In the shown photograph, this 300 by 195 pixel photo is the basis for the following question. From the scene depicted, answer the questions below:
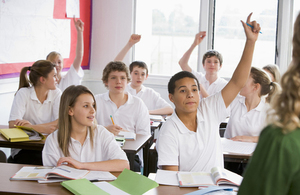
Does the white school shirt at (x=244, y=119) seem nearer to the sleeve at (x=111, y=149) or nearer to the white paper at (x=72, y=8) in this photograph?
the sleeve at (x=111, y=149)

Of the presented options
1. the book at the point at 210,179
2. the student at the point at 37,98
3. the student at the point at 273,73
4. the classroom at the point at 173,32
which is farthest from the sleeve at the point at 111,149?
the classroom at the point at 173,32

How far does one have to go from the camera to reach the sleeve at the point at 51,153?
199 cm

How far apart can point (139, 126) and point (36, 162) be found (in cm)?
100

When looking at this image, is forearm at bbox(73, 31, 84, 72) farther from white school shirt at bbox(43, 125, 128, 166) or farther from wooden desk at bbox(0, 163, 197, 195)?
wooden desk at bbox(0, 163, 197, 195)

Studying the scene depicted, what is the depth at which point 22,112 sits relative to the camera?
3016 mm

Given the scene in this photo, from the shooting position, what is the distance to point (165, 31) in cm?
596

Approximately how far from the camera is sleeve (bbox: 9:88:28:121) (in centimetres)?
298

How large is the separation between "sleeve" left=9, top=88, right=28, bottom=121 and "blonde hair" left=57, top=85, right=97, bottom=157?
97 cm

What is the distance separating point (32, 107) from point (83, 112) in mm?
1141

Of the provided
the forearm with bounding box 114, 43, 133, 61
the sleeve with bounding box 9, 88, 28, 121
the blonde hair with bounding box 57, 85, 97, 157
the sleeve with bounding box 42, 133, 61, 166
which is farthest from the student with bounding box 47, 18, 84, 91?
the sleeve with bounding box 42, 133, 61, 166

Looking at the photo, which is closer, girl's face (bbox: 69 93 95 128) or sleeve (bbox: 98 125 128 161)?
sleeve (bbox: 98 125 128 161)

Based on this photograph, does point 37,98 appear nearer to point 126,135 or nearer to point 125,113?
point 125,113

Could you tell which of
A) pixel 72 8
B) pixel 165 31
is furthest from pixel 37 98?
pixel 165 31

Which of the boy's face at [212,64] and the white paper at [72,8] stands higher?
the white paper at [72,8]
